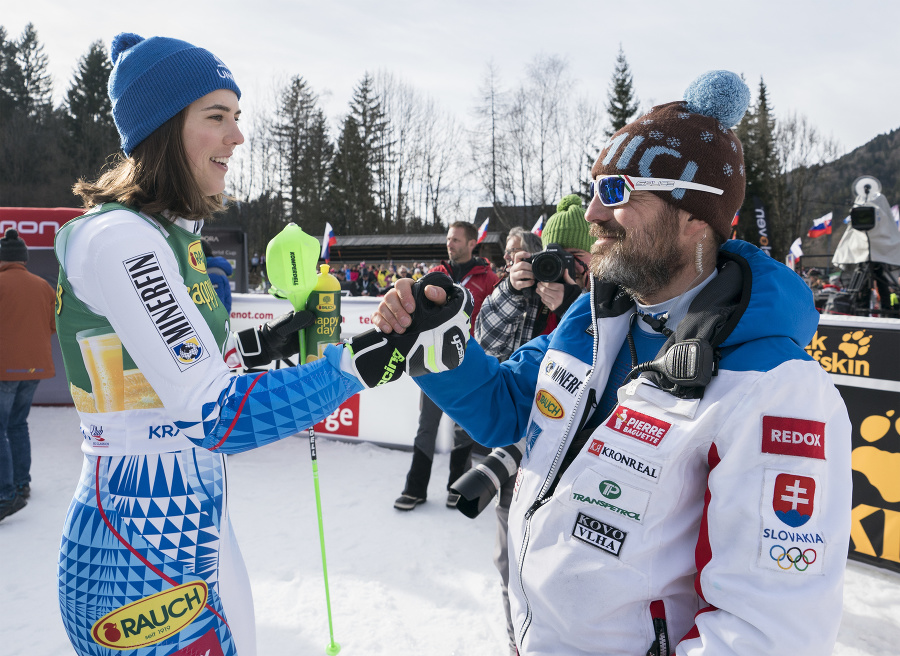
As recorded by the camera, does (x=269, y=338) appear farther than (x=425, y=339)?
Yes

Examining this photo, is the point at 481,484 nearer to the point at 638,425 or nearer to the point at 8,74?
the point at 638,425

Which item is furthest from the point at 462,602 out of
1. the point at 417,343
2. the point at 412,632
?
the point at 417,343

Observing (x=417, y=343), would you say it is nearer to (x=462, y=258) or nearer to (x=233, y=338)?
(x=233, y=338)

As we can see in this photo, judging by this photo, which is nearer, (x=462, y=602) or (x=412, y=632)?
(x=412, y=632)

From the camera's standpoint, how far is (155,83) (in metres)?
1.45

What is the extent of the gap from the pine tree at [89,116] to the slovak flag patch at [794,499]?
4636 cm

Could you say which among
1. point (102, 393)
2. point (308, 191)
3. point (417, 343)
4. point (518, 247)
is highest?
point (308, 191)

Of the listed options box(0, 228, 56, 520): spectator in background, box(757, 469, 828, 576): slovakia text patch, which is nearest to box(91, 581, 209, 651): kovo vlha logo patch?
box(757, 469, 828, 576): slovakia text patch

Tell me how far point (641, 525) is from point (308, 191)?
1552 inches

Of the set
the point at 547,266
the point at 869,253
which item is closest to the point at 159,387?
the point at 547,266

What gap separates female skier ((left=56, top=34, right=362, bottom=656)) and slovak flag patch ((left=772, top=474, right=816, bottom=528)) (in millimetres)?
870

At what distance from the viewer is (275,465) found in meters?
5.40

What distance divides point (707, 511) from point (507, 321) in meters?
2.27

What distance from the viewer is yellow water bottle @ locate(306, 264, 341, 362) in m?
2.29
